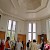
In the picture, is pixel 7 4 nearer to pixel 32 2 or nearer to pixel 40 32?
pixel 32 2

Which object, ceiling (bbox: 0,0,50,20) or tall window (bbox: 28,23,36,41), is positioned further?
tall window (bbox: 28,23,36,41)

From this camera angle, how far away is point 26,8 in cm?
851

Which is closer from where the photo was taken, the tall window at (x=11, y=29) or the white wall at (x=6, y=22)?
the white wall at (x=6, y=22)

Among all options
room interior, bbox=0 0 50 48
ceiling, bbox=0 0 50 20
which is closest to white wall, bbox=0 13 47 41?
room interior, bbox=0 0 50 48

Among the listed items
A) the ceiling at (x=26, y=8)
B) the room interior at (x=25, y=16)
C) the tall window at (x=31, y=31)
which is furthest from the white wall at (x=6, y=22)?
the tall window at (x=31, y=31)

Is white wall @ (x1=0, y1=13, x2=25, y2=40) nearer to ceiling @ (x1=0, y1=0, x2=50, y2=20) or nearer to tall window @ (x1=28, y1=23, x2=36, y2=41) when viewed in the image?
ceiling @ (x1=0, y1=0, x2=50, y2=20)

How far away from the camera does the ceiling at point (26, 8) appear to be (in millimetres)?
7250

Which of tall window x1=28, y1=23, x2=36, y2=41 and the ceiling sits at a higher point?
the ceiling

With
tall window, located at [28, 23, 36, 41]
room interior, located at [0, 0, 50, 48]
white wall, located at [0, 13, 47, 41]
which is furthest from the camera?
tall window, located at [28, 23, 36, 41]

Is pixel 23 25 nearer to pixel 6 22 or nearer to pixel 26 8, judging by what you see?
pixel 6 22

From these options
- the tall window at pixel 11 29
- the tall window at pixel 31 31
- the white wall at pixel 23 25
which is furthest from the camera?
the tall window at pixel 31 31

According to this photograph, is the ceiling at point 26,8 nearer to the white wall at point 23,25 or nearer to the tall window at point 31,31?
the white wall at point 23,25

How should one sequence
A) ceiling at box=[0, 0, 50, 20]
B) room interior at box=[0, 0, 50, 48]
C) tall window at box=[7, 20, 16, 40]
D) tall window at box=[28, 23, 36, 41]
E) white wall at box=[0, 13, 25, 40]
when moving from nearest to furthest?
1. ceiling at box=[0, 0, 50, 20]
2. room interior at box=[0, 0, 50, 48]
3. white wall at box=[0, 13, 25, 40]
4. tall window at box=[7, 20, 16, 40]
5. tall window at box=[28, 23, 36, 41]

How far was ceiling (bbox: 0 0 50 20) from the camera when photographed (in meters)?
7.25
